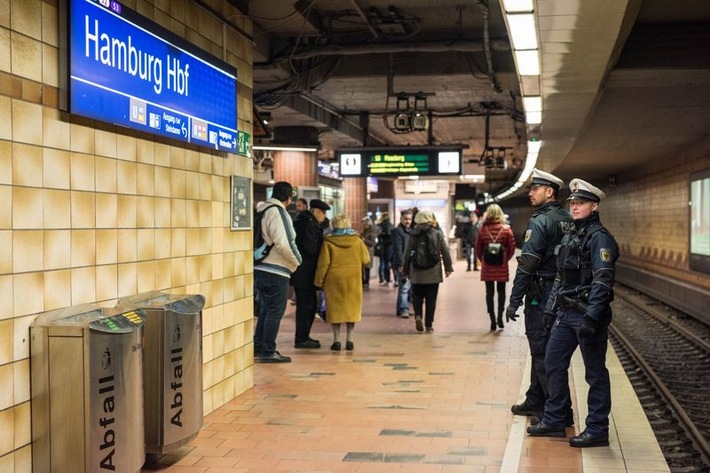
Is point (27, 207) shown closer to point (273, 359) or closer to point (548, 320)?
point (548, 320)

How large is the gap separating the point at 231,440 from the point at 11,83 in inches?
112

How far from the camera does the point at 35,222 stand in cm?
411

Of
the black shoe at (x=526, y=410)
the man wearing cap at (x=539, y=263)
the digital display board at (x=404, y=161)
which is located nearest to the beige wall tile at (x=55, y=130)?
the man wearing cap at (x=539, y=263)

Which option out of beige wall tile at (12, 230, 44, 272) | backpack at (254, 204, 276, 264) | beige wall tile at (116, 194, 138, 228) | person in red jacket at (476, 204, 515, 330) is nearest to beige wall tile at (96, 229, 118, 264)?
beige wall tile at (116, 194, 138, 228)

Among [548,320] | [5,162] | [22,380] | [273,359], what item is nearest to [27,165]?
[5,162]

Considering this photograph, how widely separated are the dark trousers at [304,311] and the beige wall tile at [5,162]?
5.98 m

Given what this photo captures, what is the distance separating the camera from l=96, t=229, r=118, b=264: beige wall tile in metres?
4.73

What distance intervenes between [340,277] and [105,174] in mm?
4866

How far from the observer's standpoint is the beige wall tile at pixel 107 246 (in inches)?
186

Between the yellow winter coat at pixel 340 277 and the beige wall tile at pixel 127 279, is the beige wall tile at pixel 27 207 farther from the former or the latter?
the yellow winter coat at pixel 340 277

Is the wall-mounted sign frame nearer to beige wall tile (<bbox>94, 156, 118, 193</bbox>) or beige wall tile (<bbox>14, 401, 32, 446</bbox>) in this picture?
beige wall tile (<bbox>94, 156, 118, 193</bbox>)

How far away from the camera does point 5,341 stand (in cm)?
388

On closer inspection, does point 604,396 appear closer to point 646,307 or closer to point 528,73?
point 528,73

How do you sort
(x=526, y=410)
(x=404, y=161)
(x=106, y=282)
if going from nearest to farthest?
(x=106, y=282) → (x=526, y=410) → (x=404, y=161)
